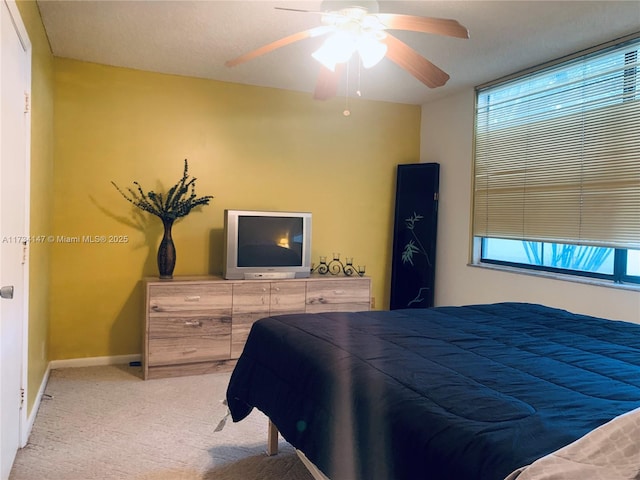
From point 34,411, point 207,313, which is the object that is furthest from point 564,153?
point 34,411

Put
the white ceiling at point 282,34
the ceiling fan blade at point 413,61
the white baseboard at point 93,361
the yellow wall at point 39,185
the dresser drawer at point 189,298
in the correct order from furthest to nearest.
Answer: the white baseboard at point 93,361
the dresser drawer at point 189,298
the white ceiling at point 282,34
the yellow wall at point 39,185
the ceiling fan blade at point 413,61

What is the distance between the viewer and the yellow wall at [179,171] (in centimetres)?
381

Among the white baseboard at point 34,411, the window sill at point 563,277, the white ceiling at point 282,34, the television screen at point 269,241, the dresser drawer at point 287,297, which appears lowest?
the white baseboard at point 34,411

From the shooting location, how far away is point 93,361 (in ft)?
12.8

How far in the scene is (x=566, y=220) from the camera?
349 cm

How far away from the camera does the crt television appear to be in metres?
3.88

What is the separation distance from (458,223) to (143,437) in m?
3.17

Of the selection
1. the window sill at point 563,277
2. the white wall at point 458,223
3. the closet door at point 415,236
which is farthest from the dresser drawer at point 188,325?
the window sill at point 563,277

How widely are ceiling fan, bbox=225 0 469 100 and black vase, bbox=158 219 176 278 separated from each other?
165cm

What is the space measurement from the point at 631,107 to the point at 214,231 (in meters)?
3.20

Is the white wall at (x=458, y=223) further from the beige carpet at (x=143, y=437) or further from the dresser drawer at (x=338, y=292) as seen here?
the beige carpet at (x=143, y=437)

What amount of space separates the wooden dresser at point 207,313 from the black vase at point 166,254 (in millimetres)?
103

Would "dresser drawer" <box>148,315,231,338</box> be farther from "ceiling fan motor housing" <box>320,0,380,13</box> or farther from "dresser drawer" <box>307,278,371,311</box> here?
"ceiling fan motor housing" <box>320,0,380,13</box>

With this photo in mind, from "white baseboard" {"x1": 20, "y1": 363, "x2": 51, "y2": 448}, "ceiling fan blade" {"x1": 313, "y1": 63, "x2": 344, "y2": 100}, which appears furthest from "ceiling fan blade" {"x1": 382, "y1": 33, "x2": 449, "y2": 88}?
"white baseboard" {"x1": 20, "y1": 363, "x2": 51, "y2": 448}
